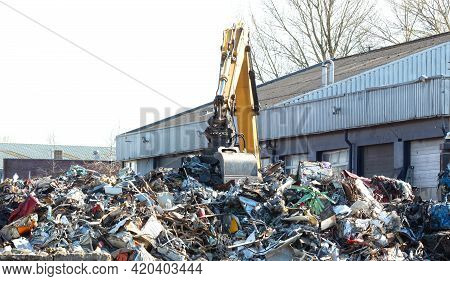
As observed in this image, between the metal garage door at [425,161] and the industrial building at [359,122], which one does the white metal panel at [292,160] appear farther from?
the metal garage door at [425,161]

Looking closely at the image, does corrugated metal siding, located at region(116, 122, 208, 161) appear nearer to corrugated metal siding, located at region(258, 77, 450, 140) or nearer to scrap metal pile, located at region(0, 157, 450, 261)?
corrugated metal siding, located at region(258, 77, 450, 140)

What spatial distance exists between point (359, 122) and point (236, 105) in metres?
8.91

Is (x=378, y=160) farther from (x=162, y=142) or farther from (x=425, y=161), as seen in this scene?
(x=162, y=142)

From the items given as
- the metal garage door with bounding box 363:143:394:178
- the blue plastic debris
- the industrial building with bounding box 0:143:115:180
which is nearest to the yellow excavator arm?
the blue plastic debris

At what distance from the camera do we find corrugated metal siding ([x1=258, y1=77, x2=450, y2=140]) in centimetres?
2752

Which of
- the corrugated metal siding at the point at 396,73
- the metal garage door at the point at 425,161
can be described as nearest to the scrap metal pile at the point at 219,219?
the metal garage door at the point at 425,161

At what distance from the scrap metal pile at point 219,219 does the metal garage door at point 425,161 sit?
758 cm

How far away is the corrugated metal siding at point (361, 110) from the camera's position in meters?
27.5

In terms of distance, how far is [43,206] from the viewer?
17578 millimetres

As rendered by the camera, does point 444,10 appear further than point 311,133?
Result: Yes
